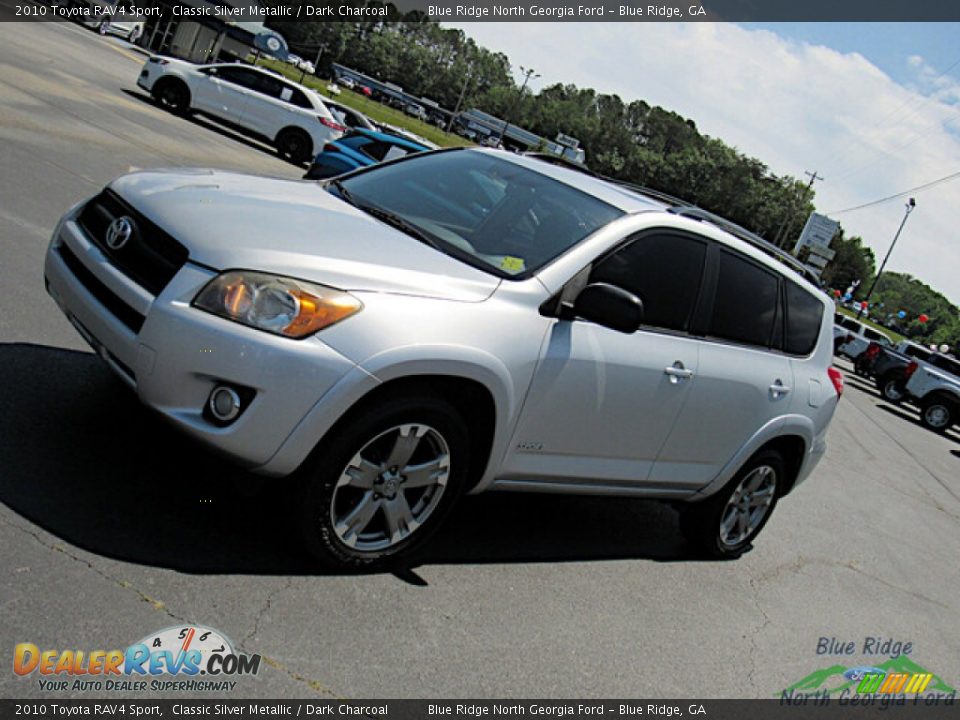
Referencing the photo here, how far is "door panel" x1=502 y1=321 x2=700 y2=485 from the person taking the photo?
174 inches

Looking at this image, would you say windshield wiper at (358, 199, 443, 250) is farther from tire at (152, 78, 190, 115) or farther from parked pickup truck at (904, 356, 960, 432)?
parked pickup truck at (904, 356, 960, 432)

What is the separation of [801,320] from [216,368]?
3993 millimetres

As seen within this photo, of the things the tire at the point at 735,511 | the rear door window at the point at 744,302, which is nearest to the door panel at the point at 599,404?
the rear door window at the point at 744,302

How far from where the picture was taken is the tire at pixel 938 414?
24344 millimetres

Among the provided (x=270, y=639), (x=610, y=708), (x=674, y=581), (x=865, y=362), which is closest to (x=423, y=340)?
(x=270, y=639)

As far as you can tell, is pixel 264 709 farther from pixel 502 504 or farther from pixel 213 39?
pixel 213 39

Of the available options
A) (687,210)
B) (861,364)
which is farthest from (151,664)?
(861,364)

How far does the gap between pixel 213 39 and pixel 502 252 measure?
165ft

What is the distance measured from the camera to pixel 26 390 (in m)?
4.78

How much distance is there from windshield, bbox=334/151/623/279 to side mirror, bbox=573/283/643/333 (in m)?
0.28

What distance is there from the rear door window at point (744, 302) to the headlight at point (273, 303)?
2453 millimetres

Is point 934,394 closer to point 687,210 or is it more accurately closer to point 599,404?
point 687,210

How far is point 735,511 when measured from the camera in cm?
618

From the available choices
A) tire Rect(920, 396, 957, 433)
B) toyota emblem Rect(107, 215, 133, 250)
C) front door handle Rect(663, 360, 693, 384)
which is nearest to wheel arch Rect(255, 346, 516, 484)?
front door handle Rect(663, 360, 693, 384)
